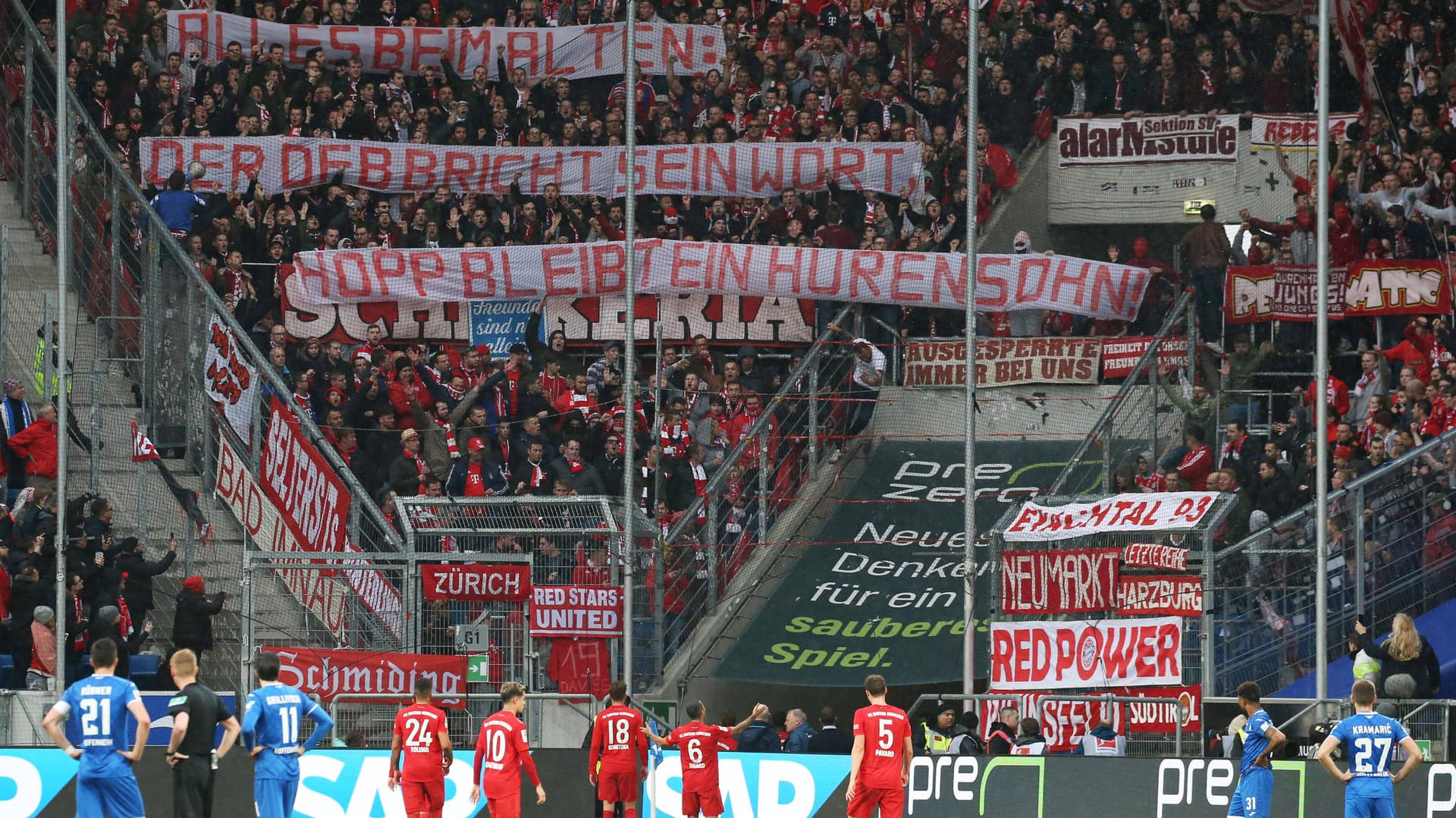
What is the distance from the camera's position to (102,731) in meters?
13.2

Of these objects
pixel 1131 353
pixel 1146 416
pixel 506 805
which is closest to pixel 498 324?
pixel 1131 353

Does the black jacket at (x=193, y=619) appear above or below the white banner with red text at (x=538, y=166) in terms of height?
below

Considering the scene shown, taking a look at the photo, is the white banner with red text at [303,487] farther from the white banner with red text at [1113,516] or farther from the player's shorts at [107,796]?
the player's shorts at [107,796]

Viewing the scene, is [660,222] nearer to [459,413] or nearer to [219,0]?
[459,413]

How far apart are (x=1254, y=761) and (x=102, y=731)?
23.7ft

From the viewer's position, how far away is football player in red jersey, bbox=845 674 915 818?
15000mm

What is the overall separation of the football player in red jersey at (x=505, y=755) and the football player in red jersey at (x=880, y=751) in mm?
2148

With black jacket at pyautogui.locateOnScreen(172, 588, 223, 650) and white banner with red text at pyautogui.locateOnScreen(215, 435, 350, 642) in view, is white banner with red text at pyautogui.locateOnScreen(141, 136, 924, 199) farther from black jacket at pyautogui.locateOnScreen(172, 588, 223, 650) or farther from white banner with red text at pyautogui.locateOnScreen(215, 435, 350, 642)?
black jacket at pyautogui.locateOnScreen(172, 588, 223, 650)

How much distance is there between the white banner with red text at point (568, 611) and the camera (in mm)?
18438

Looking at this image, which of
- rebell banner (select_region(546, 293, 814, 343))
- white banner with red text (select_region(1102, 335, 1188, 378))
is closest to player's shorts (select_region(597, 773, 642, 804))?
rebell banner (select_region(546, 293, 814, 343))

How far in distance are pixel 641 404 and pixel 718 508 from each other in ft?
4.57

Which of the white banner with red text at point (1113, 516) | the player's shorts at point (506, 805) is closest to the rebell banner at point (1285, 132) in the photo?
the white banner with red text at point (1113, 516)

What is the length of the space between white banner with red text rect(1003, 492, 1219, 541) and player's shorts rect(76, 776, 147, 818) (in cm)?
795

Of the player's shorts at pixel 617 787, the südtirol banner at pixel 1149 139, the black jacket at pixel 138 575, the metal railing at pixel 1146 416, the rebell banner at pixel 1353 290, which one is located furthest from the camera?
the südtirol banner at pixel 1149 139
